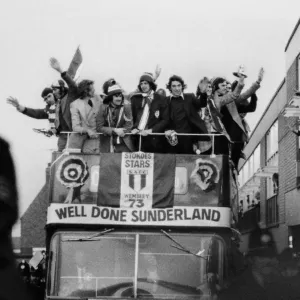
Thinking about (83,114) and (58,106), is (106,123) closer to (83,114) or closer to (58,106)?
(83,114)

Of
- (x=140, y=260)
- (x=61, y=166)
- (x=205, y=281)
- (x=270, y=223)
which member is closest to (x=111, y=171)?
(x=61, y=166)

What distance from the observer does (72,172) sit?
29.3 feet

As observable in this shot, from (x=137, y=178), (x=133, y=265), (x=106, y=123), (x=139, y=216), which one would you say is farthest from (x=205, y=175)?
(x=106, y=123)

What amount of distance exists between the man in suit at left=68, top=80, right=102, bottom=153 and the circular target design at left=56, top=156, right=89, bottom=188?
297 mm

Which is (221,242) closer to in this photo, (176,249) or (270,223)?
(176,249)

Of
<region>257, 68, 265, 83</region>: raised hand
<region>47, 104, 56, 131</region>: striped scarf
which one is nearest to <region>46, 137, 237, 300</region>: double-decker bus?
<region>47, 104, 56, 131</region>: striped scarf

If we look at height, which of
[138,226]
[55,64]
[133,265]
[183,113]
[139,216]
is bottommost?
[133,265]

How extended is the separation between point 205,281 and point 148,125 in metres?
2.30

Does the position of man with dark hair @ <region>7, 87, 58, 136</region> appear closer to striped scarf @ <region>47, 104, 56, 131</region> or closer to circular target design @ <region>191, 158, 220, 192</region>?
striped scarf @ <region>47, 104, 56, 131</region>

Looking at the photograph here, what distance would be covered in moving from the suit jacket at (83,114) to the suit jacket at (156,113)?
570 mm

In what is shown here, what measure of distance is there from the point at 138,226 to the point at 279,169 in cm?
2131

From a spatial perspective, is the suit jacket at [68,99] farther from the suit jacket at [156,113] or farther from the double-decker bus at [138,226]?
the suit jacket at [156,113]

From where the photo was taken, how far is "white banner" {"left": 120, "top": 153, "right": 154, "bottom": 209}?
9.00 meters

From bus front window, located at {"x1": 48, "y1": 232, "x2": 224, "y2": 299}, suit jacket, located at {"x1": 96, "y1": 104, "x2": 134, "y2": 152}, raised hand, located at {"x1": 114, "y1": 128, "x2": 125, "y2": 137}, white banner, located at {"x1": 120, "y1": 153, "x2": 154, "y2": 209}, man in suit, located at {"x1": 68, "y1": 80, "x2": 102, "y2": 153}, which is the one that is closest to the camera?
bus front window, located at {"x1": 48, "y1": 232, "x2": 224, "y2": 299}
